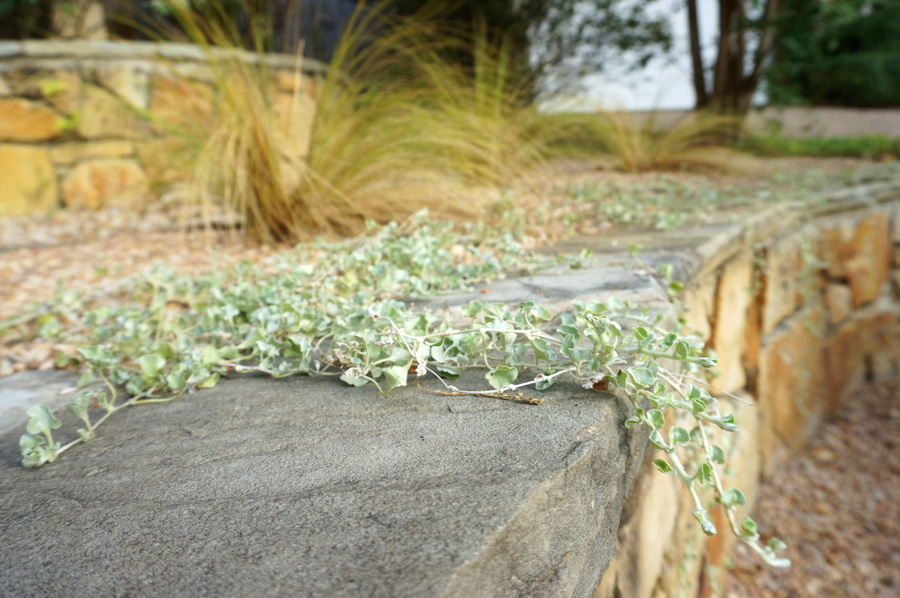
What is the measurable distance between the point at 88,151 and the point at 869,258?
15.3 ft

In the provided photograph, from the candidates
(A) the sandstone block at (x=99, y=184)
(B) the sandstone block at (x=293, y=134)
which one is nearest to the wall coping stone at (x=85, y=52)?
(A) the sandstone block at (x=99, y=184)

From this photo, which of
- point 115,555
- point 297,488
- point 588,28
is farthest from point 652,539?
point 588,28

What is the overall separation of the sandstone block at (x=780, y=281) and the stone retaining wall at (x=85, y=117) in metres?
2.53

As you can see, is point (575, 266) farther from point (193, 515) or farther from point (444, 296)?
point (193, 515)

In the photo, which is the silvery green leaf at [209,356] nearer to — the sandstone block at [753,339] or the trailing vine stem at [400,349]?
the trailing vine stem at [400,349]

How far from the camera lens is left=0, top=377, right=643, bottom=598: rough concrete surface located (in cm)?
55

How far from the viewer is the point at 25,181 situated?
3.68m

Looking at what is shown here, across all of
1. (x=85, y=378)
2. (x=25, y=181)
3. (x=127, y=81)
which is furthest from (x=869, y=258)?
(x=25, y=181)

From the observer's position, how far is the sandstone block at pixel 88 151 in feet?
12.3

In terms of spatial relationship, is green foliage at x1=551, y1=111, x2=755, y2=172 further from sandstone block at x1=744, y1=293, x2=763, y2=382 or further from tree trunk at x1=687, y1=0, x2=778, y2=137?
sandstone block at x1=744, y1=293, x2=763, y2=382

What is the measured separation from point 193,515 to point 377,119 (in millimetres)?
2136

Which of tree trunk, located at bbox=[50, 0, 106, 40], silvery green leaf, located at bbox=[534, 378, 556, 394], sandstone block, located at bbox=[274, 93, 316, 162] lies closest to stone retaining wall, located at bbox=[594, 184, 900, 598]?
silvery green leaf, located at bbox=[534, 378, 556, 394]

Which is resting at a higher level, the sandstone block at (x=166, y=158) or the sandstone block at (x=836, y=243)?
the sandstone block at (x=166, y=158)

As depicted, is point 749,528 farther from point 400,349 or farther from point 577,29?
point 577,29
